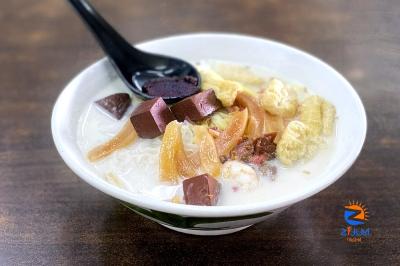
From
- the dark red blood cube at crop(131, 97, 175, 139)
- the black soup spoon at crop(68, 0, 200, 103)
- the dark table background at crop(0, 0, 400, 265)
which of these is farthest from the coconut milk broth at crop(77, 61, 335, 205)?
the black soup spoon at crop(68, 0, 200, 103)

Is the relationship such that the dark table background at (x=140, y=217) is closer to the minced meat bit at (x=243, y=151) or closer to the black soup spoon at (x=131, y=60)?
the minced meat bit at (x=243, y=151)

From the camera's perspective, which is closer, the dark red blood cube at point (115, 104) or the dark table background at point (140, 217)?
the dark table background at point (140, 217)

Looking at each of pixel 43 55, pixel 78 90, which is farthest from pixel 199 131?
pixel 43 55

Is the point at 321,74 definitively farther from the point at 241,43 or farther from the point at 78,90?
the point at 78,90

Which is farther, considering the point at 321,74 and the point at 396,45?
the point at 396,45

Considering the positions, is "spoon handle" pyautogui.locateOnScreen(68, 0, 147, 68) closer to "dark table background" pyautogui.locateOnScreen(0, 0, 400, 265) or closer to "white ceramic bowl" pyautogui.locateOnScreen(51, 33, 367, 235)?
"white ceramic bowl" pyautogui.locateOnScreen(51, 33, 367, 235)

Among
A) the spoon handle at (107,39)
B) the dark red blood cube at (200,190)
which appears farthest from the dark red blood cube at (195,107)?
the spoon handle at (107,39)
